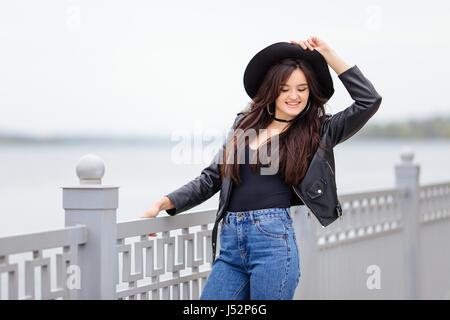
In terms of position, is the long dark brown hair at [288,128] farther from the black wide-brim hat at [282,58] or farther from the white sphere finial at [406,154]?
the white sphere finial at [406,154]

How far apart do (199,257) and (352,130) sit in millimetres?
837

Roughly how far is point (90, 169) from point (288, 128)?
736mm

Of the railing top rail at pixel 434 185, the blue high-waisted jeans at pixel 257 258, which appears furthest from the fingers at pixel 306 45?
the railing top rail at pixel 434 185

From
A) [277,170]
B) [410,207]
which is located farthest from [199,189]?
[410,207]

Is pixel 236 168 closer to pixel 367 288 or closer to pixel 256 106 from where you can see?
pixel 256 106

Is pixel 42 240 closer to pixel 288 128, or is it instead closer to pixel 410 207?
pixel 288 128

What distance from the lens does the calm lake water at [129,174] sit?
2342cm

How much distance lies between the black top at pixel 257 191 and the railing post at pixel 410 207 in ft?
8.78

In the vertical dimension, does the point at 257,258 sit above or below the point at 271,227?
below

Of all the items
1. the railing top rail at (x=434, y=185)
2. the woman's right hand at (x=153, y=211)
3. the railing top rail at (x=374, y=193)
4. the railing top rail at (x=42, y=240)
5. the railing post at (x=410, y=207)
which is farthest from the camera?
the railing top rail at (x=434, y=185)

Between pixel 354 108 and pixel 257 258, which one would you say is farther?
pixel 354 108

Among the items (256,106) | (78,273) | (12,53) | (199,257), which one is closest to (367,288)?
(199,257)

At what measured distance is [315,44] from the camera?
2592mm

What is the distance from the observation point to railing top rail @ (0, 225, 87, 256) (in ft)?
6.82
